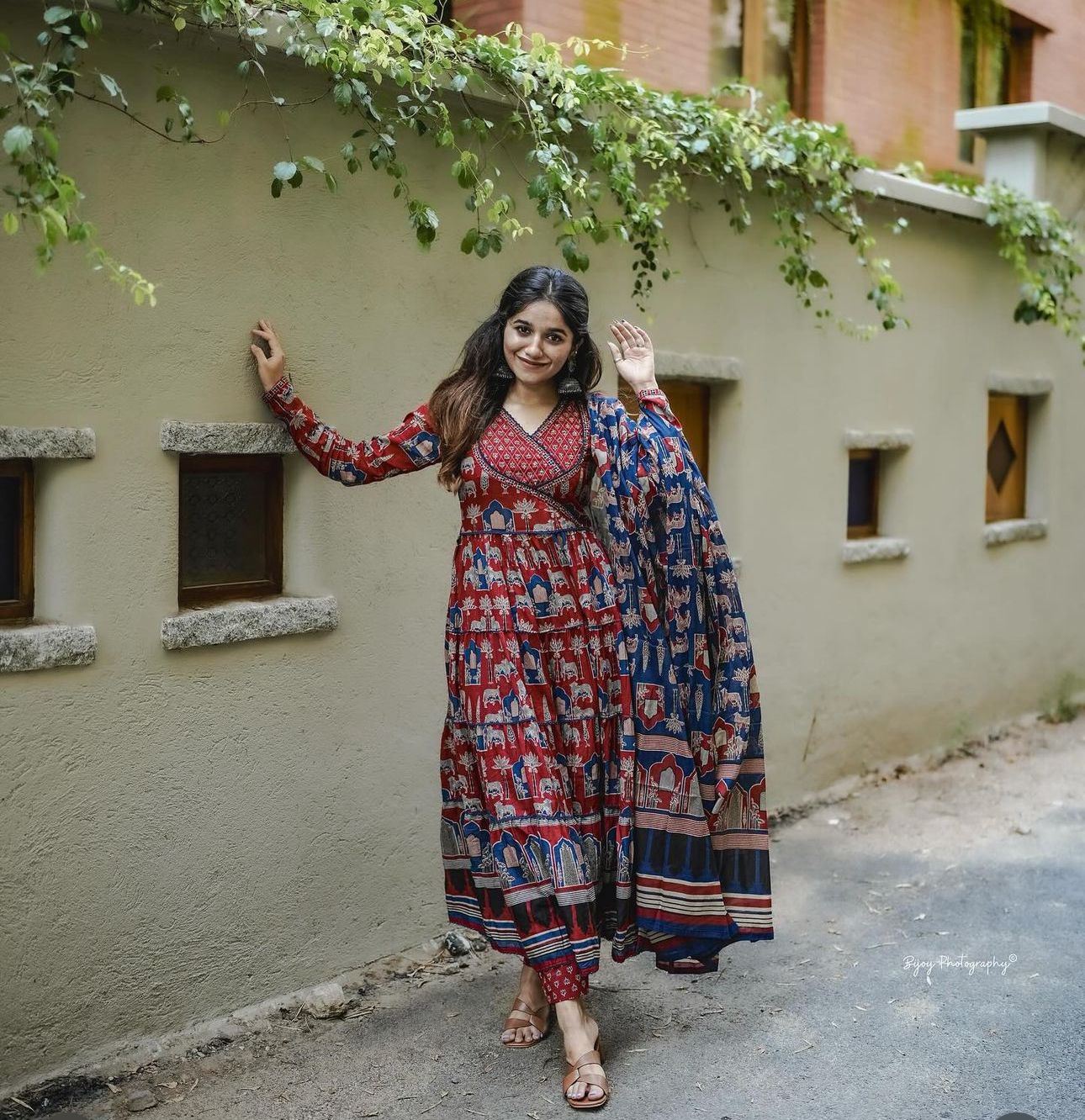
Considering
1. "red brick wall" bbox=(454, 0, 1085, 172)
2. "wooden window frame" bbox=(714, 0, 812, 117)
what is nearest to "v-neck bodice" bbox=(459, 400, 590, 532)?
"red brick wall" bbox=(454, 0, 1085, 172)

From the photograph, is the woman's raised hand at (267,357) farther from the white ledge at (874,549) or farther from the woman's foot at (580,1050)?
the white ledge at (874,549)

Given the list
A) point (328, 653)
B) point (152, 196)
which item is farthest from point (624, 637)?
point (152, 196)

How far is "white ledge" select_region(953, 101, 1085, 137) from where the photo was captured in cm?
788

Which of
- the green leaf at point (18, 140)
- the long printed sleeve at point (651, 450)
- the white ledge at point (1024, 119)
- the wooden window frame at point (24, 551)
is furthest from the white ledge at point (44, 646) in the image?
the white ledge at point (1024, 119)

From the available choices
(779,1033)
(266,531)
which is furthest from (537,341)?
(779,1033)

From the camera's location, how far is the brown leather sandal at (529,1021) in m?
3.94

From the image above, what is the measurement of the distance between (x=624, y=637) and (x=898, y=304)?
152 inches

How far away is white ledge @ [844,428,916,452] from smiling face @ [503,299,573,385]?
10.8ft

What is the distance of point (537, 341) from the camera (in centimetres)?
367

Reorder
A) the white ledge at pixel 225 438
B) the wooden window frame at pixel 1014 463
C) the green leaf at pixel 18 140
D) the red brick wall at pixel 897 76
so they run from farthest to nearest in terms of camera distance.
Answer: the red brick wall at pixel 897 76, the wooden window frame at pixel 1014 463, the white ledge at pixel 225 438, the green leaf at pixel 18 140

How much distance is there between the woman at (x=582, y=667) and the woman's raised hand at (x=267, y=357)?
356 mm

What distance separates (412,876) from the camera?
461cm

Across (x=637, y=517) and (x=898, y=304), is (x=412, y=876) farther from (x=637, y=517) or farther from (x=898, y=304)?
(x=898, y=304)

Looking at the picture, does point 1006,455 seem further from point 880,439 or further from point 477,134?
point 477,134
